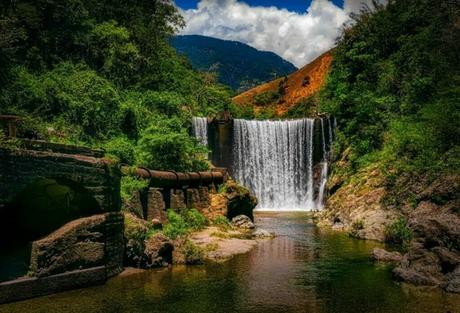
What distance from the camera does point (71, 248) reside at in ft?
37.5

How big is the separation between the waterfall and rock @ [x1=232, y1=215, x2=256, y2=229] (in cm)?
1507

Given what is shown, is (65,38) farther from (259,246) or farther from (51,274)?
(51,274)

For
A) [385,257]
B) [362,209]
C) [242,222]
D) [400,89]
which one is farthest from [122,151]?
[400,89]

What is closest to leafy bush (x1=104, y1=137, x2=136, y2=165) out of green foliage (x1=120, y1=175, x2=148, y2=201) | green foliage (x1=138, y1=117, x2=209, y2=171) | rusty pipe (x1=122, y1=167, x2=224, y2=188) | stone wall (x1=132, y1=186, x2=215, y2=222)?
Answer: green foliage (x1=138, y1=117, x2=209, y2=171)

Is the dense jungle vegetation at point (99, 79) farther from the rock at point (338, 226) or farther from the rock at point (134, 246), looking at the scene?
the rock at point (338, 226)

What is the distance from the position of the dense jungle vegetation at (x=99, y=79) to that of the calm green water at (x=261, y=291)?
6864 mm

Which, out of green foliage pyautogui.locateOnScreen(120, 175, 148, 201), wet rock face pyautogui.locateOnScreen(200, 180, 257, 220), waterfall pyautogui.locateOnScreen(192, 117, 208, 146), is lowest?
→ wet rock face pyautogui.locateOnScreen(200, 180, 257, 220)

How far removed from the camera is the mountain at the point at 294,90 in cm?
9068

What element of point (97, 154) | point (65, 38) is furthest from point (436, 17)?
point (97, 154)

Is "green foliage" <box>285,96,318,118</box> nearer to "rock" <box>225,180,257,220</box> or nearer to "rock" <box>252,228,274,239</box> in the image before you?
"rock" <box>225,180,257,220</box>

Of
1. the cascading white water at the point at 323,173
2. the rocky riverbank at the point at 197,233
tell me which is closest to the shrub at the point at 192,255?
the rocky riverbank at the point at 197,233

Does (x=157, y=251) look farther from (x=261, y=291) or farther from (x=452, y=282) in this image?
(x=452, y=282)

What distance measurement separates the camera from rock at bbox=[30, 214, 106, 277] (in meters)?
10.7

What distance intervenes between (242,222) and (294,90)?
78.7 meters
